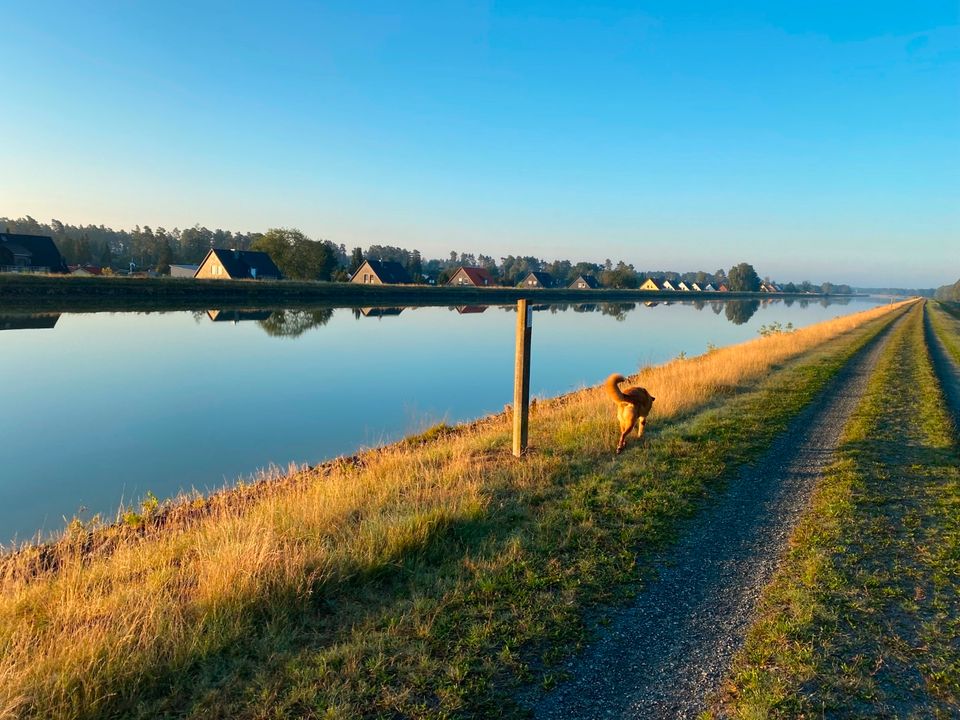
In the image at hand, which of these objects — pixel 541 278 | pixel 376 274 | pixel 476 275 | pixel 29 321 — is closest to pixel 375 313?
pixel 29 321

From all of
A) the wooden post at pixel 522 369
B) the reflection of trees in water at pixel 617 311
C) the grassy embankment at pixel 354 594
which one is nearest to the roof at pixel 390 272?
the reflection of trees in water at pixel 617 311

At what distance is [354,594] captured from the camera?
13.8ft

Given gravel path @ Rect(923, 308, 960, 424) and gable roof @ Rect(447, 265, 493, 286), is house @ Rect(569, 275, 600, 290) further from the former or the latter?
gravel path @ Rect(923, 308, 960, 424)

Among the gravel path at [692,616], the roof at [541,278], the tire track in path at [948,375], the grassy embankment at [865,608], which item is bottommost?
the gravel path at [692,616]

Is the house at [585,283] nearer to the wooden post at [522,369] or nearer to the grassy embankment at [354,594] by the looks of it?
the wooden post at [522,369]

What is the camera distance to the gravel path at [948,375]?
11.2m

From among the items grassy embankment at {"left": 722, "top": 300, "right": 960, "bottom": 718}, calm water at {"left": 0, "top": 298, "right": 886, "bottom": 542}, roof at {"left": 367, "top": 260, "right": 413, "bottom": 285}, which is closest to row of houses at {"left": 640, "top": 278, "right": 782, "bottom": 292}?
Answer: roof at {"left": 367, "top": 260, "right": 413, "bottom": 285}

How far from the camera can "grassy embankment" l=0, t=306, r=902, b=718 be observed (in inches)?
121

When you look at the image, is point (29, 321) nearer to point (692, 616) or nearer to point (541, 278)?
point (692, 616)

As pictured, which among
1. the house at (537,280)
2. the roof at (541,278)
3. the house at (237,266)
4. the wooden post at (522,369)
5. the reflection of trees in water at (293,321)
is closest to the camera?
the wooden post at (522,369)

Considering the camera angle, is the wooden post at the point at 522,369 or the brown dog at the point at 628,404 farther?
the brown dog at the point at 628,404

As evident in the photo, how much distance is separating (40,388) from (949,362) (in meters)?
31.3

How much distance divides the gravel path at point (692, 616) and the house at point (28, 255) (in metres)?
71.1

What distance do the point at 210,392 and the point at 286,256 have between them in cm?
6222
